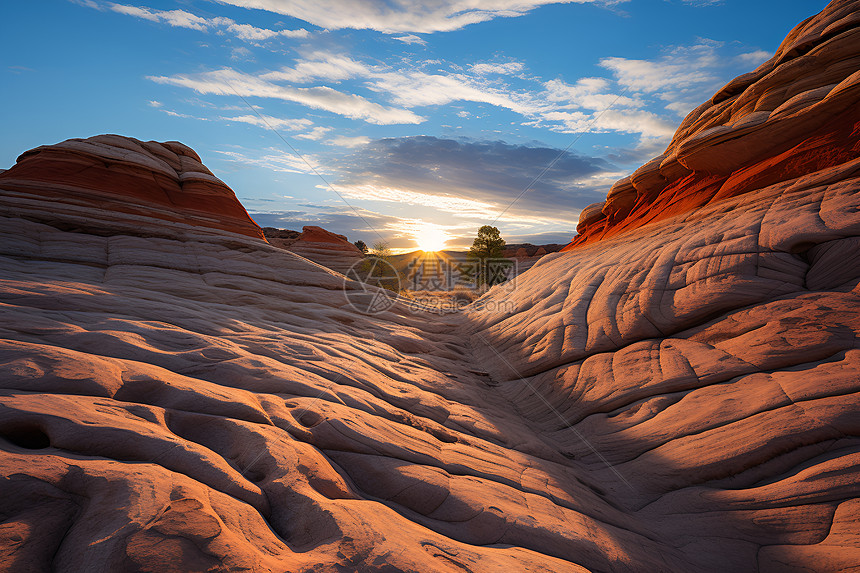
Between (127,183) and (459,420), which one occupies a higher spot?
(127,183)

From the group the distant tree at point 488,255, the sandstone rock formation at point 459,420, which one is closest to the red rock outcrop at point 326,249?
the distant tree at point 488,255

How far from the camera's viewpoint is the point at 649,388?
25.0ft

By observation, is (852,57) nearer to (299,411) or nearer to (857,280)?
(857,280)

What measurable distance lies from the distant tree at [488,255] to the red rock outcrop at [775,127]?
29.4 m

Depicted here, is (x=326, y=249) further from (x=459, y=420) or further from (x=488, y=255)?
(x=459, y=420)

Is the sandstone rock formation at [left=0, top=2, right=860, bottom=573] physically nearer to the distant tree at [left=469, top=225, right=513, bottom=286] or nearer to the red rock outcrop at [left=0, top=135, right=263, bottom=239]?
the red rock outcrop at [left=0, top=135, right=263, bottom=239]

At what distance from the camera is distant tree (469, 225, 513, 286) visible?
1955 inches

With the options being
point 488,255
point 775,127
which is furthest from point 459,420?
point 488,255

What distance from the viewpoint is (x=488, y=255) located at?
165 feet

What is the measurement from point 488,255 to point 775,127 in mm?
38364

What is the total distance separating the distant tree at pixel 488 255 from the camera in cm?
4966

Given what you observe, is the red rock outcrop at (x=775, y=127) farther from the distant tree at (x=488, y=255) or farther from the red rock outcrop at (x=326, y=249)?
the red rock outcrop at (x=326, y=249)

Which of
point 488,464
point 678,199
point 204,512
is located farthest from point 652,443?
point 678,199

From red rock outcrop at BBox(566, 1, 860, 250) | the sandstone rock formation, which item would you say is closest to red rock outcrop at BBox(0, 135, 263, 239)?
the sandstone rock formation
